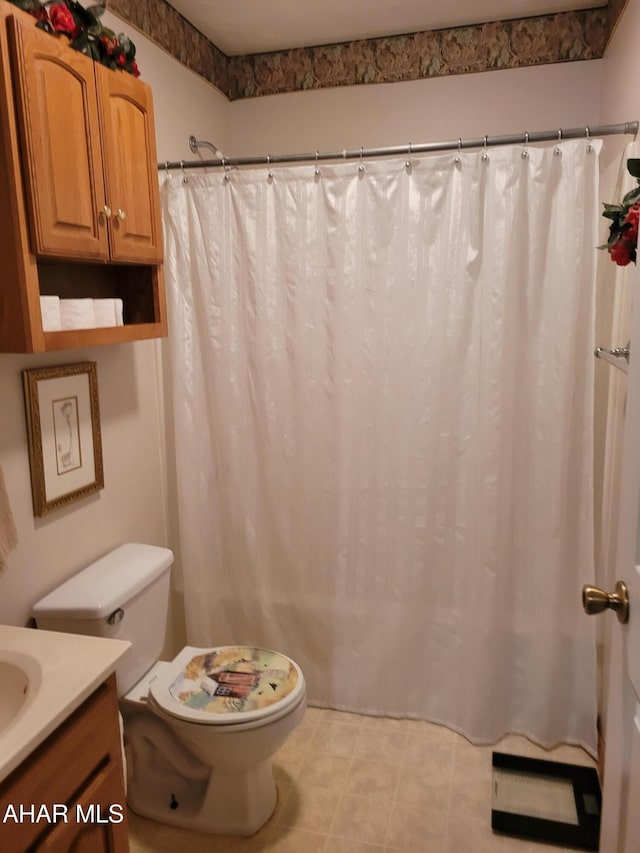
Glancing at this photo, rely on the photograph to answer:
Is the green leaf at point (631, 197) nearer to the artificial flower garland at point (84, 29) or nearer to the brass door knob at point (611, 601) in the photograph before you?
the brass door knob at point (611, 601)

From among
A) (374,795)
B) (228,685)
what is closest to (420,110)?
(228,685)

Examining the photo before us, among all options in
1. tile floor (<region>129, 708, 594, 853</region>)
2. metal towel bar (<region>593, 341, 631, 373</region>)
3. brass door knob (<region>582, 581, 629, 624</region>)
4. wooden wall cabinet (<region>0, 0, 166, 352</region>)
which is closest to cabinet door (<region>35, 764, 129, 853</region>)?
tile floor (<region>129, 708, 594, 853</region>)

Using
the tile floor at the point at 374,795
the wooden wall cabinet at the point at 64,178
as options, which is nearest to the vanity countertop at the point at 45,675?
the wooden wall cabinet at the point at 64,178

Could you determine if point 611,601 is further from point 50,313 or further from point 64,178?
point 64,178

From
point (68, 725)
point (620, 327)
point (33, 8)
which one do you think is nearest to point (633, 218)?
point (620, 327)

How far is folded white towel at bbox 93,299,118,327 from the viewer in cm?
163

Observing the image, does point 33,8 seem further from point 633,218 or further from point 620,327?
point 620,327

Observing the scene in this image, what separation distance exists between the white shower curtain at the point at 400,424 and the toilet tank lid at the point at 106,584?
1.30 feet

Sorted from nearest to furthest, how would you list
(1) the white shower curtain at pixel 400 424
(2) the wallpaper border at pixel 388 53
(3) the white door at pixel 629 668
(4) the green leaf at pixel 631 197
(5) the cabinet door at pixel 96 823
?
(3) the white door at pixel 629 668 → (5) the cabinet door at pixel 96 823 → (4) the green leaf at pixel 631 197 → (1) the white shower curtain at pixel 400 424 → (2) the wallpaper border at pixel 388 53

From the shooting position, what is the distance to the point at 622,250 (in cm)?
134

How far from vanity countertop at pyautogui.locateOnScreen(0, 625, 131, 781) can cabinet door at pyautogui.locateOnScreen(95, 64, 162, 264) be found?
3.05 ft

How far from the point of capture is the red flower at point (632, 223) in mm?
1228

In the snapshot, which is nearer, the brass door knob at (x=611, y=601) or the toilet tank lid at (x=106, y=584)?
the brass door knob at (x=611, y=601)

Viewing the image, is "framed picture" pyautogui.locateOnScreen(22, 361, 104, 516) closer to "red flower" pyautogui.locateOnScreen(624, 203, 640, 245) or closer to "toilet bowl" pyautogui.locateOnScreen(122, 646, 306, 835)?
"toilet bowl" pyautogui.locateOnScreen(122, 646, 306, 835)
